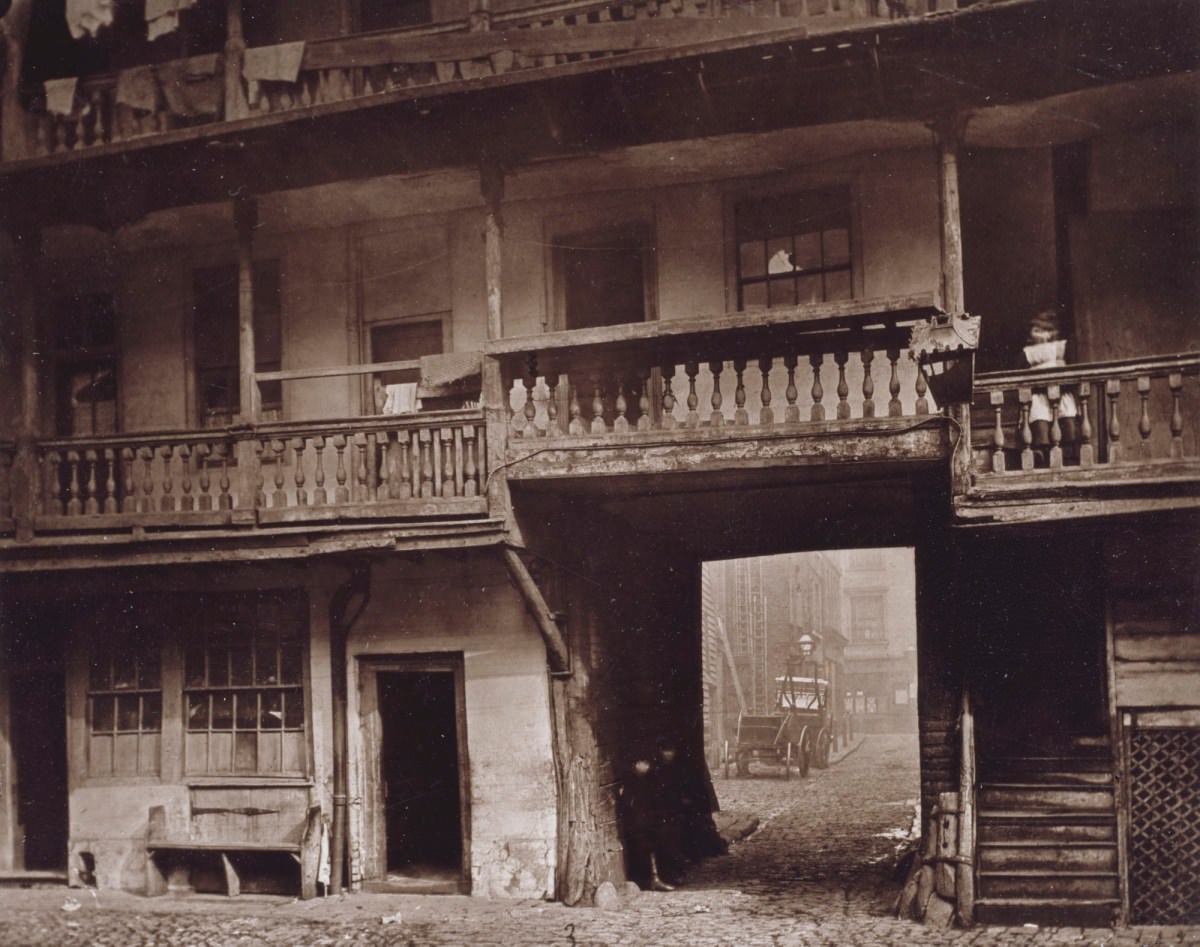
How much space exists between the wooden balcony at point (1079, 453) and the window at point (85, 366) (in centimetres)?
1030

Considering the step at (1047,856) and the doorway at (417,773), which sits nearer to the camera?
the step at (1047,856)

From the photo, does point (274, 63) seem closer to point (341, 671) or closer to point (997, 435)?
point (341, 671)

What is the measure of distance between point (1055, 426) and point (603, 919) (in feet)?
19.3

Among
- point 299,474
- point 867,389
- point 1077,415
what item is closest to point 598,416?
point 867,389

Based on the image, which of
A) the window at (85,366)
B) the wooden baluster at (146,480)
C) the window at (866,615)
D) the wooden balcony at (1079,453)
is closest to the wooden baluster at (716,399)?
the wooden balcony at (1079,453)

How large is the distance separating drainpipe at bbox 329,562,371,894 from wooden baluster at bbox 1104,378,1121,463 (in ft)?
24.1

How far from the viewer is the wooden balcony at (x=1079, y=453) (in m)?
10.2

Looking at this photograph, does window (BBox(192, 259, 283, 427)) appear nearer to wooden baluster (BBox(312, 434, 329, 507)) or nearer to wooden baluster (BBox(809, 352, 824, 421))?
wooden baluster (BBox(312, 434, 329, 507))

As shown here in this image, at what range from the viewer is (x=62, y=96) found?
13773 millimetres

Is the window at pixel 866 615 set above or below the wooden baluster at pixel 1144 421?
below

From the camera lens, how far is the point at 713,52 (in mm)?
11125

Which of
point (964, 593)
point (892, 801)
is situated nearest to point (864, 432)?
point (964, 593)

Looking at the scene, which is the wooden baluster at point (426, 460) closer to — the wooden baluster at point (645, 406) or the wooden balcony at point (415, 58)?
the wooden baluster at point (645, 406)

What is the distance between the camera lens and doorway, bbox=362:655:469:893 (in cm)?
1343
